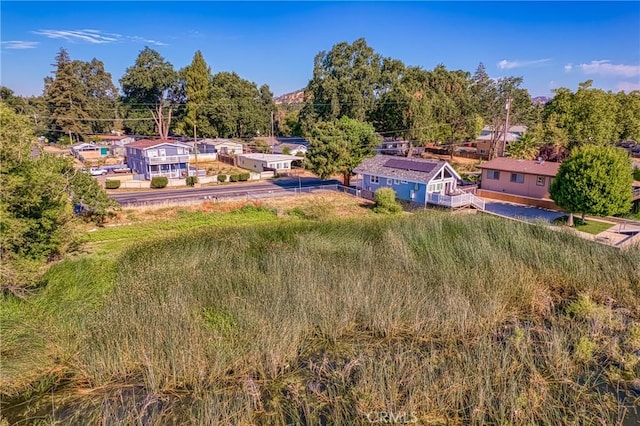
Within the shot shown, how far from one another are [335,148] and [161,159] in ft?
65.4

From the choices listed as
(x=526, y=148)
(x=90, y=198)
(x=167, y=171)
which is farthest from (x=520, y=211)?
(x=167, y=171)

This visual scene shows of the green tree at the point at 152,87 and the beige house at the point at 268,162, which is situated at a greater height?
the green tree at the point at 152,87

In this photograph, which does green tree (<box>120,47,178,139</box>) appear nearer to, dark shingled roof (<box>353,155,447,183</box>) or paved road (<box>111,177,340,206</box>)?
paved road (<box>111,177,340,206</box>)

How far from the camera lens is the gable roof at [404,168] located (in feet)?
102

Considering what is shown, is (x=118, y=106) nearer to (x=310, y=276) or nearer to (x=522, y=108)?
(x=522, y=108)

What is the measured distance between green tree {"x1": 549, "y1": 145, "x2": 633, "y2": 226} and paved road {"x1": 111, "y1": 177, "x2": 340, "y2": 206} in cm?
2242

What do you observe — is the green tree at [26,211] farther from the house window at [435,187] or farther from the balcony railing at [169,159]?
the balcony railing at [169,159]

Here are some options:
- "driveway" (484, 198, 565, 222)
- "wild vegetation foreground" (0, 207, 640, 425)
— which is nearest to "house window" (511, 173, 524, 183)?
"driveway" (484, 198, 565, 222)

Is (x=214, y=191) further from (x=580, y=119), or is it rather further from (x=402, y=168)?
(x=580, y=119)

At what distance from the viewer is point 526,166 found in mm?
33312

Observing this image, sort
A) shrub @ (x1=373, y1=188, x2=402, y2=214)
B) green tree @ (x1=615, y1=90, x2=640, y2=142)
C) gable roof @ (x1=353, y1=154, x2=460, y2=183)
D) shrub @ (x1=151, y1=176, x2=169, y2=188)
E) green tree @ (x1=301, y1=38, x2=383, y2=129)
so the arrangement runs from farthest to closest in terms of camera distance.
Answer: green tree @ (x1=301, y1=38, x2=383, y2=129) < green tree @ (x1=615, y1=90, x2=640, y2=142) < shrub @ (x1=151, y1=176, x2=169, y2=188) < gable roof @ (x1=353, y1=154, x2=460, y2=183) < shrub @ (x1=373, y1=188, x2=402, y2=214)

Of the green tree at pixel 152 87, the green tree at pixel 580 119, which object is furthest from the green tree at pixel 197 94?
the green tree at pixel 580 119

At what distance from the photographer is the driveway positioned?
2803 cm

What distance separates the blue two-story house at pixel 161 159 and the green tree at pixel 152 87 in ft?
88.0
